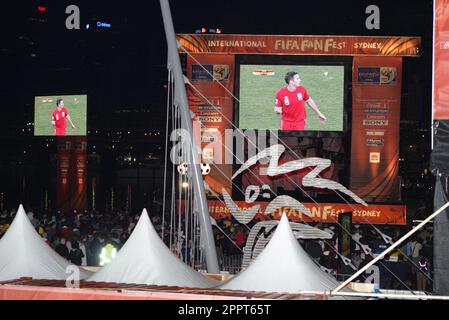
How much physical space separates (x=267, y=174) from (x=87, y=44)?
75.6ft

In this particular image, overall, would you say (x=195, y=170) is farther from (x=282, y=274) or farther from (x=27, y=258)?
(x=282, y=274)

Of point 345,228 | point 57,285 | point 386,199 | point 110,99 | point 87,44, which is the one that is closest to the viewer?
point 57,285

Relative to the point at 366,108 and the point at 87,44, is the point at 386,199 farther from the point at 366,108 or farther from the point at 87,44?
the point at 87,44

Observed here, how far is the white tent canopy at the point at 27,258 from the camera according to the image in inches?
460

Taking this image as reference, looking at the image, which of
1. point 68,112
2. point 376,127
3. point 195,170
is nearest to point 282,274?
point 195,170

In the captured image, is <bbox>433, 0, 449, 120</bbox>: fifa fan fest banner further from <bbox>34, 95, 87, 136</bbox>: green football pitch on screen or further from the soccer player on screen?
<bbox>34, 95, 87, 136</bbox>: green football pitch on screen

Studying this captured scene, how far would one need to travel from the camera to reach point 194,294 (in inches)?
297

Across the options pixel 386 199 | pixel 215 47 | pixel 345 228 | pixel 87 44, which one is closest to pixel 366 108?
pixel 386 199

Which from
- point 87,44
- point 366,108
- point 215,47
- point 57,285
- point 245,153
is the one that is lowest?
point 57,285

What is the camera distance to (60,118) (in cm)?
3209

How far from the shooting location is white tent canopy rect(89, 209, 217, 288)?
10.3 m

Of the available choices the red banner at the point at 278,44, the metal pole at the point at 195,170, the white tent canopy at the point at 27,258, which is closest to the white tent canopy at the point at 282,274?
the metal pole at the point at 195,170

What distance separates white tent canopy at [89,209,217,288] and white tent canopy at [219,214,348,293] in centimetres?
103
